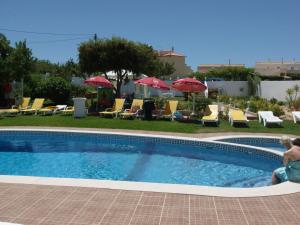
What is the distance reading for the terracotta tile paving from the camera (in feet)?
16.4

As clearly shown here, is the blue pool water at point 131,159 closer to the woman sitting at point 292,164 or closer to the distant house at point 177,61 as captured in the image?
the woman sitting at point 292,164

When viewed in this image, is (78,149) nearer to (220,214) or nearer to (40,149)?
(40,149)

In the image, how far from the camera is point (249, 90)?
36.1 meters

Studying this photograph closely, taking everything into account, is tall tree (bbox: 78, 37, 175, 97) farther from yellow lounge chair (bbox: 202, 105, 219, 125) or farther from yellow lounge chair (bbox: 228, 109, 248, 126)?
yellow lounge chair (bbox: 228, 109, 248, 126)

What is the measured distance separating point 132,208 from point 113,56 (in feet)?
61.2

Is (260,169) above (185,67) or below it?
below

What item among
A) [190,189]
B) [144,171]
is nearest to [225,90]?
[144,171]

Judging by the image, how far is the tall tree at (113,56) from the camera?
76.4ft

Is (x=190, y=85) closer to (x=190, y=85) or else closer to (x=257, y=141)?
(x=190, y=85)

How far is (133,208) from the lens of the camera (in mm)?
5453

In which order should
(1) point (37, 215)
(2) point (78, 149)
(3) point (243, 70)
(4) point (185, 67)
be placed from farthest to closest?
(4) point (185, 67) < (3) point (243, 70) < (2) point (78, 149) < (1) point (37, 215)

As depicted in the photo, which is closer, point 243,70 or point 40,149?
point 40,149

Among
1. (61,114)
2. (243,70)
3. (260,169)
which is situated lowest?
(260,169)

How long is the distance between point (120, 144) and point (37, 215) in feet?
27.4
